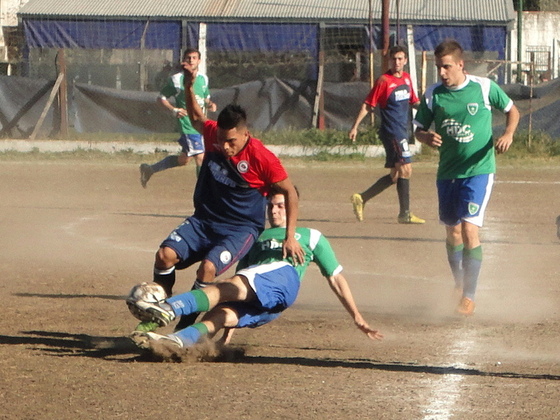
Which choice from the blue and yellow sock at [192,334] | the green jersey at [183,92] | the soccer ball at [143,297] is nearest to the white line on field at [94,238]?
the green jersey at [183,92]

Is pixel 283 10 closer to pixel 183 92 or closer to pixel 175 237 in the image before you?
pixel 183 92

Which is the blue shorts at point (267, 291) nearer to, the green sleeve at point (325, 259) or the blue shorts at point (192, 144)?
the green sleeve at point (325, 259)

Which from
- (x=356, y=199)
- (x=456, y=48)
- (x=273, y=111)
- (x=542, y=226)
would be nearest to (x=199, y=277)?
(x=456, y=48)

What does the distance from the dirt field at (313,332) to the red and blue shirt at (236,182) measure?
2.66 feet

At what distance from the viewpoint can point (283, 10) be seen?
30.6 m

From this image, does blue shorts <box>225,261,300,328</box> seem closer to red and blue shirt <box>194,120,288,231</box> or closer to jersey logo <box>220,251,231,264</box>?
jersey logo <box>220,251,231,264</box>

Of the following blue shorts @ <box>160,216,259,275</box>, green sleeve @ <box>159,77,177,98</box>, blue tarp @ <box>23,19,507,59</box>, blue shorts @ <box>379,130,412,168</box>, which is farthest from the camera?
blue tarp @ <box>23,19,507,59</box>

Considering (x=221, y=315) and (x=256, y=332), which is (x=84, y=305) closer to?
(x=256, y=332)

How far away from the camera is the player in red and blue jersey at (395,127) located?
1127 cm

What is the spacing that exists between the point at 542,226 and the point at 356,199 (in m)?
2.11

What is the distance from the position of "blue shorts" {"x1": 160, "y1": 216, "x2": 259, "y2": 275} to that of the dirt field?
576mm

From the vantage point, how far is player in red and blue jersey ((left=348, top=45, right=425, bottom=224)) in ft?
37.0

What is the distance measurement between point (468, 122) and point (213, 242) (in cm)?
217

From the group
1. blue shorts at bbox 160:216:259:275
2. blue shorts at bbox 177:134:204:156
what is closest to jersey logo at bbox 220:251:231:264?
blue shorts at bbox 160:216:259:275
